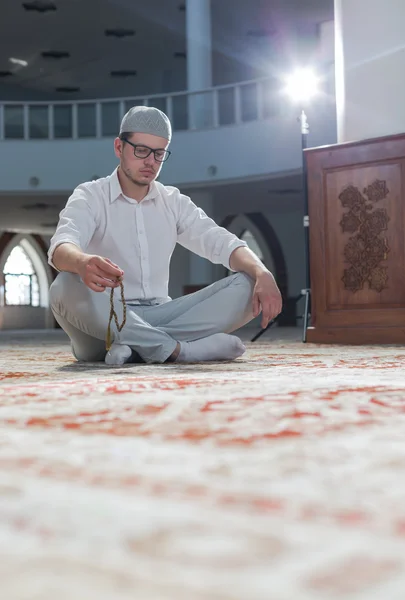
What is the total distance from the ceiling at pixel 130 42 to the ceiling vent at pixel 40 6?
1.5 inches

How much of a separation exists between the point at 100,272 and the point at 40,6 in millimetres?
13485

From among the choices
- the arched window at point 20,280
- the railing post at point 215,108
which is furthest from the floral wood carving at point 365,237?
the arched window at point 20,280

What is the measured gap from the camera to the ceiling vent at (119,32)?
1581 cm

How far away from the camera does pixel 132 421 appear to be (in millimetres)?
1159

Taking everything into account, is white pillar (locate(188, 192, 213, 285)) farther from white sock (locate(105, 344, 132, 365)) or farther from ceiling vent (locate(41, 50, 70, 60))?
white sock (locate(105, 344, 132, 365))

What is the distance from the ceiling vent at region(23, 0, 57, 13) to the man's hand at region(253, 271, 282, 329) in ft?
42.7

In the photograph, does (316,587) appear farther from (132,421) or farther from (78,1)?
(78,1)

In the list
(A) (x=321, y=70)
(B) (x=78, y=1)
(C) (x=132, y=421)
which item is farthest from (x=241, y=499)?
(B) (x=78, y=1)

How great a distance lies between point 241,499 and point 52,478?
204mm

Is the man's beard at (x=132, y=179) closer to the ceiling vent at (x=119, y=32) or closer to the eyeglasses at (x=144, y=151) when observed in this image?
the eyeglasses at (x=144, y=151)

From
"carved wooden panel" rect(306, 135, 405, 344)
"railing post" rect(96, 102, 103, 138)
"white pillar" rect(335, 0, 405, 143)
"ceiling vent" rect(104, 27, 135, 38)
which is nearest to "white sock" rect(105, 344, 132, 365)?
"carved wooden panel" rect(306, 135, 405, 344)

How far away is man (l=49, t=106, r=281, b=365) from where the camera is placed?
9.01 feet

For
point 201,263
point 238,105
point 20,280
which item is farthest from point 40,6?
point 20,280

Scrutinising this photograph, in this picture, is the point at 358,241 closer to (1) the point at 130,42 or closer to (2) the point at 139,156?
(2) the point at 139,156
